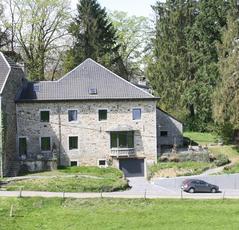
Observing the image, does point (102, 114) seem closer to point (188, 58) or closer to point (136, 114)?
point (136, 114)

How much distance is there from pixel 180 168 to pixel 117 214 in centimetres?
1409

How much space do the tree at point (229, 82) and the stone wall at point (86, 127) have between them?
573 cm

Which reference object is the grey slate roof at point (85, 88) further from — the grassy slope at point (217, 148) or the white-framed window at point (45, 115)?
the grassy slope at point (217, 148)

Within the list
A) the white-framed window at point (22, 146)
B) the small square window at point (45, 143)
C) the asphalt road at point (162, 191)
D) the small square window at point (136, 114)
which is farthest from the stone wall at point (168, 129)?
the white-framed window at point (22, 146)

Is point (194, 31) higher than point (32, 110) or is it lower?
higher

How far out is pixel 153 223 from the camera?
100 ft

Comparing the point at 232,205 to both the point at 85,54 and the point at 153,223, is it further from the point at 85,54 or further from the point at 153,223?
the point at 85,54

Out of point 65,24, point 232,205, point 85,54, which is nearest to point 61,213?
point 232,205

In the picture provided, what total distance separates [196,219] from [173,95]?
28691 millimetres

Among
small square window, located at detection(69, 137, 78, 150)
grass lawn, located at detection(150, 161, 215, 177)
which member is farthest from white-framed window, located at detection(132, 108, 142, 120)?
small square window, located at detection(69, 137, 78, 150)

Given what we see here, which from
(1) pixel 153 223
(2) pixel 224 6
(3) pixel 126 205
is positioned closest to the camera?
(1) pixel 153 223

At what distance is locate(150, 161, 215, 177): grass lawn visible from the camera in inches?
1768

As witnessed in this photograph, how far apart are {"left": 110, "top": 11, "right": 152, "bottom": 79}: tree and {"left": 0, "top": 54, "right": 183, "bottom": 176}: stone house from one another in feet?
87.5

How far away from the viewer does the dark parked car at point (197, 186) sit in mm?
39000
